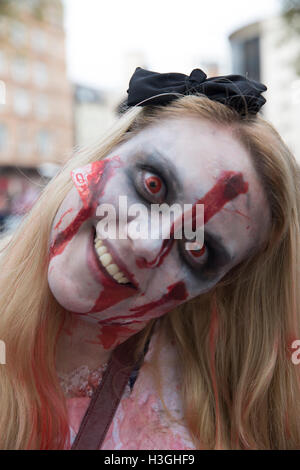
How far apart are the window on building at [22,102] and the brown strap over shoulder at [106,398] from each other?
781 inches

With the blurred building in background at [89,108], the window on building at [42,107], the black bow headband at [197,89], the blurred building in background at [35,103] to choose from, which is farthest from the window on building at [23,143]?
the black bow headband at [197,89]

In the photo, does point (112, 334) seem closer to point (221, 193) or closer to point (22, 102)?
point (221, 193)

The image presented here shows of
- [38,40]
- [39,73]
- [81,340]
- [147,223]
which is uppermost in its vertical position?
[38,40]

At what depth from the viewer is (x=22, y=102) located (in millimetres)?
19391

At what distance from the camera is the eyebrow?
1128mm

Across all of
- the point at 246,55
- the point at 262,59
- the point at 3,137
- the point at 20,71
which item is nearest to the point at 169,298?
the point at 262,59

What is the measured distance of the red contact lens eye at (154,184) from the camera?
1146mm

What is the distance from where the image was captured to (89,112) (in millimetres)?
25859

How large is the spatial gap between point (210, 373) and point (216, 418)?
15cm

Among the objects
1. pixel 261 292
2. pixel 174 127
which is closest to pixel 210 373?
pixel 261 292

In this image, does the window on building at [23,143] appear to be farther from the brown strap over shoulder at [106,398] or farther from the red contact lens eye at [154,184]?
the red contact lens eye at [154,184]

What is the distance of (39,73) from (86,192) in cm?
2104

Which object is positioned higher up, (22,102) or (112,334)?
(22,102)

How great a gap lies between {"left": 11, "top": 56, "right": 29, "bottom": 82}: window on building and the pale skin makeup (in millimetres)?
20379
